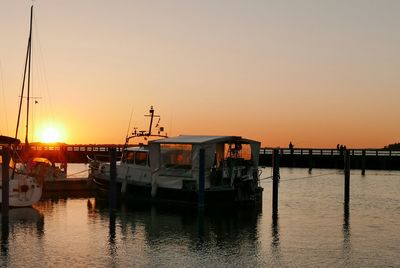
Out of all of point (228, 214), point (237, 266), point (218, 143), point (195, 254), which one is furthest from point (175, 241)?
point (218, 143)

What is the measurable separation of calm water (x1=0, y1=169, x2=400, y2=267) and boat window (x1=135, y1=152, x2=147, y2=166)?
2982mm

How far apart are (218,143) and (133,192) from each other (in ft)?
18.4

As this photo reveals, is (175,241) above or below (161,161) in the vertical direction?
below

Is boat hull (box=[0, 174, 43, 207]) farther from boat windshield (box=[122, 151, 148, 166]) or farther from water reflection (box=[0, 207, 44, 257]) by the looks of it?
boat windshield (box=[122, 151, 148, 166])

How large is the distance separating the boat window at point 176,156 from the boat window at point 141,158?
1.51m

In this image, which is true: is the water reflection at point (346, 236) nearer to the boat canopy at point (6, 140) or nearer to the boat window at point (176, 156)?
the boat window at point (176, 156)

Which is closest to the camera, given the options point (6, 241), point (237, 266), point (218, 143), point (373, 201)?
point (237, 266)

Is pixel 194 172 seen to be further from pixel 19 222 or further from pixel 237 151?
pixel 19 222

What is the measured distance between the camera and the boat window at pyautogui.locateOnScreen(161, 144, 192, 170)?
1341 inches

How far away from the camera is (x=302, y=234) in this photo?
2570 centimetres

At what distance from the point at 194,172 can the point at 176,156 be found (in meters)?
1.76

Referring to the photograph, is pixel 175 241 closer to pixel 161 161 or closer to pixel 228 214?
pixel 228 214

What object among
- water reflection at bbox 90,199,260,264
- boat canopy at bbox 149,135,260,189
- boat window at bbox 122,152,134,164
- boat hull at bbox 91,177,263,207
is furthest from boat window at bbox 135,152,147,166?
water reflection at bbox 90,199,260,264

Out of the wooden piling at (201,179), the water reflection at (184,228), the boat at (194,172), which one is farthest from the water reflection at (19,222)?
the wooden piling at (201,179)
